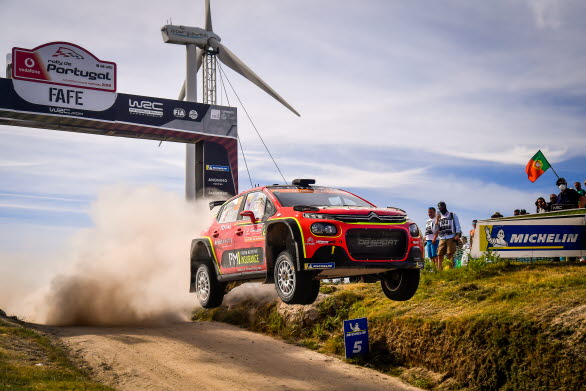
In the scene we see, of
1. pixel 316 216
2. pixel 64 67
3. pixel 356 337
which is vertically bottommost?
pixel 356 337

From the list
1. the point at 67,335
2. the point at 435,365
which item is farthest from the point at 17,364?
the point at 435,365

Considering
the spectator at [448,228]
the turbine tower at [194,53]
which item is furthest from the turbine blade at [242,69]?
the spectator at [448,228]

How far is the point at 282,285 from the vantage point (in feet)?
30.2

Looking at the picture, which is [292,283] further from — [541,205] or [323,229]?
[541,205]

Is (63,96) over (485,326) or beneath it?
over

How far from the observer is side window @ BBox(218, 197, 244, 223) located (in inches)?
444

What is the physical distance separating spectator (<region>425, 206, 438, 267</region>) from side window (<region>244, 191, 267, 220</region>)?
9.69 m

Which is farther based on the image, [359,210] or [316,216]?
[359,210]

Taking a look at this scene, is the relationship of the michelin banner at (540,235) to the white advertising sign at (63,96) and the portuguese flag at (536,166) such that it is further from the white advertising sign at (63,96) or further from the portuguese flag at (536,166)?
the white advertising sign at (63,96)

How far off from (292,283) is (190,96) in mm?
37017

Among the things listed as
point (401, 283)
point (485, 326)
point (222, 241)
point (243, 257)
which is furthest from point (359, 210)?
point (485, 326)

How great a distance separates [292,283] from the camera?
29.5ft

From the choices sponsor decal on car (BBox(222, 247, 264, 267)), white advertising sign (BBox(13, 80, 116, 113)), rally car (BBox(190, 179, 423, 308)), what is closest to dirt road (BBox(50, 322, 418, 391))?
white advertising sign (BBox(13, 80, 116, 113))

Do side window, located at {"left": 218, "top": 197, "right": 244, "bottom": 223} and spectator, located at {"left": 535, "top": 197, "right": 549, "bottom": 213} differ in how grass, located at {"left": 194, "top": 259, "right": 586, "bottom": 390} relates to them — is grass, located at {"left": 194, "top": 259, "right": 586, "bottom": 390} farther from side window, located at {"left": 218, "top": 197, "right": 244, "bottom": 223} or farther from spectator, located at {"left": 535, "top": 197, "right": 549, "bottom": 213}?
side window, located at {"left": 218, "top": 197, "right": 244, "bottom": 223}
